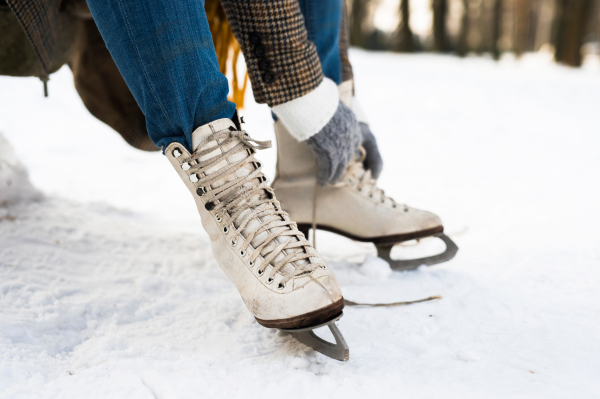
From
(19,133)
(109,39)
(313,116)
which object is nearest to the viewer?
(109,39)

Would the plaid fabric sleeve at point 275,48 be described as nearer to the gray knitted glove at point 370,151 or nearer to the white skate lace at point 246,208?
the white skate lace at point 246,208

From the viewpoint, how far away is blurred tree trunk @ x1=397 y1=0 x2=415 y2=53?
672 centimetres

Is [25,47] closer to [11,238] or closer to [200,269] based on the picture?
[11,238]

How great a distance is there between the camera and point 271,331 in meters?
0.72

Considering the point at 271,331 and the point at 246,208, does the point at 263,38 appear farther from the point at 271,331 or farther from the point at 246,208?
the point at 271,331

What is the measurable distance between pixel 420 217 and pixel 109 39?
2.35ft

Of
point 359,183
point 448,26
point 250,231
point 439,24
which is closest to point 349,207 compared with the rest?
point 359,183

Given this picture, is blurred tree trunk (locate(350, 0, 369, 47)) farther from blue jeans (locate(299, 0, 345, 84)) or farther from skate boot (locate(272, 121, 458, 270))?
skate boot (locate(272, 121, 458, 270))

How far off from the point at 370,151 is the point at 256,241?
53cm

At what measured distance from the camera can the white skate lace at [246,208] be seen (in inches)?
25.8

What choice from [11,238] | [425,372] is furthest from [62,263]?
[425,372]

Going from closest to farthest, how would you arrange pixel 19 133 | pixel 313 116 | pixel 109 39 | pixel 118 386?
pixel 118 386, pixel 109 39, pixel 313 116, pixel 19 133

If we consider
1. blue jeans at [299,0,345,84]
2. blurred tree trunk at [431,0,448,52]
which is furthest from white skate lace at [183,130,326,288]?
blurred tree trunk at [431,0,448,52]

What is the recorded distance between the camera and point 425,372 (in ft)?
1.94
